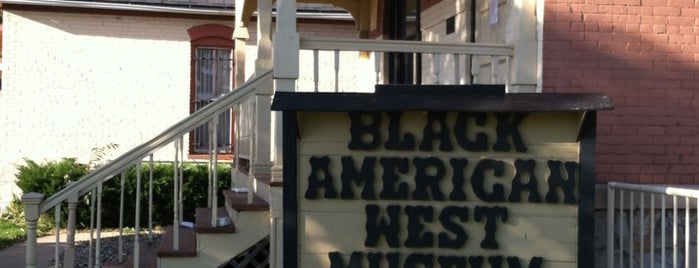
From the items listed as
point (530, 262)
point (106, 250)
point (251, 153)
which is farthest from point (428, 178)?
point (106, 250)

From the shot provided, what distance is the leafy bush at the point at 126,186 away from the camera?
13.3 m

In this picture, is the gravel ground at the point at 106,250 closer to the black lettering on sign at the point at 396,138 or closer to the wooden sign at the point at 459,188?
the wooden sign at the point at 459,188

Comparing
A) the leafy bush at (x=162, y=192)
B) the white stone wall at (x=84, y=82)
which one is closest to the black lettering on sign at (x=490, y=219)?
the leafy bush at (x=162, y=192)

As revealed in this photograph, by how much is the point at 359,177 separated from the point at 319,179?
0.26 m

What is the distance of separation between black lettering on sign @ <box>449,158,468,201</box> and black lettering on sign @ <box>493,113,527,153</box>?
9.1 inches

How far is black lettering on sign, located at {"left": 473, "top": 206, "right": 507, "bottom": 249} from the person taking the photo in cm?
519

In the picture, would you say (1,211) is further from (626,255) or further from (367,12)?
(626,255)

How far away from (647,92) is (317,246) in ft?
9.73

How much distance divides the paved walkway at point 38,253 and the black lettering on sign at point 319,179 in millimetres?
5981

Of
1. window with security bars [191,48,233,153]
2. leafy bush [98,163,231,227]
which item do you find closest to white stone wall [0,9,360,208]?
window with security bars [191,48,233,153]

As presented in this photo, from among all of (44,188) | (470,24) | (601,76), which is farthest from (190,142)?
(601,76)

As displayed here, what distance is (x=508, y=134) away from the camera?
5.18 metres

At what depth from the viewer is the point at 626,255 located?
20.6 feet

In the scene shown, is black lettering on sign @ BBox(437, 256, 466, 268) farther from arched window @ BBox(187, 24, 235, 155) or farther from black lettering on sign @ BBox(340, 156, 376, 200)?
arched window @ BBox(187, 24, 235, 155)
